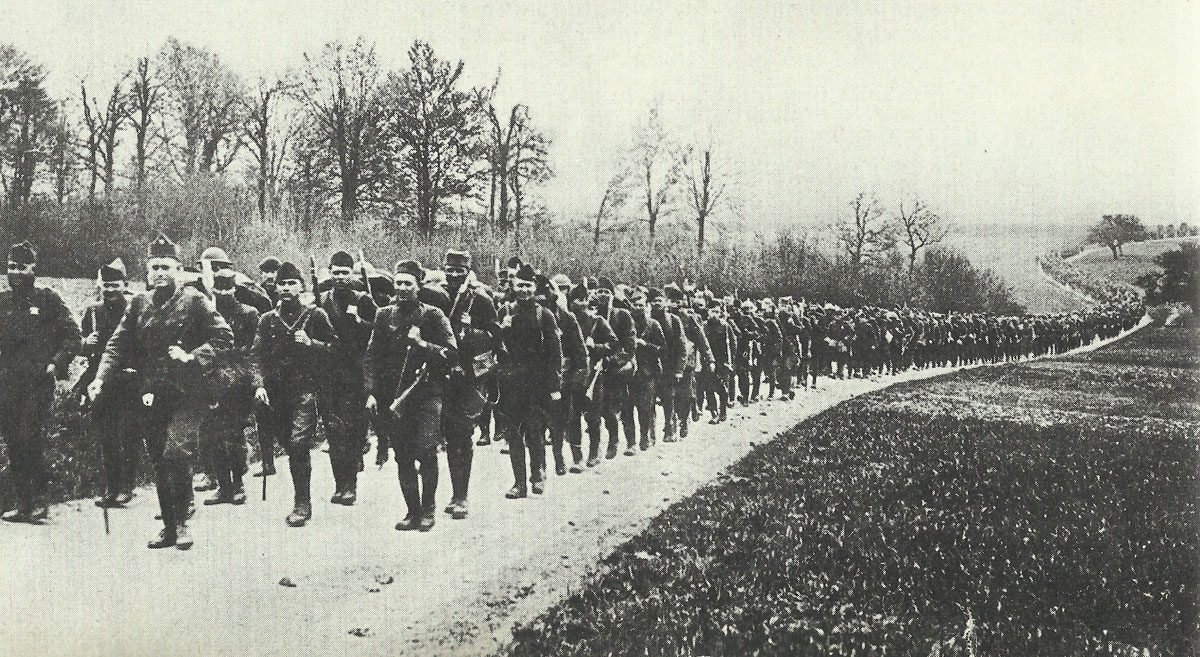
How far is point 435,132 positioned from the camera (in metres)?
10.6

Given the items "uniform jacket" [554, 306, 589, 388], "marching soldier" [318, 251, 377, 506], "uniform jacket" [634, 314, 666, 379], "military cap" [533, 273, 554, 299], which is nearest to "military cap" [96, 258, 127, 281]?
"marching soldier" [318, 251, 377, 506]

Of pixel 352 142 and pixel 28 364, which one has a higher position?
pixel 352 142

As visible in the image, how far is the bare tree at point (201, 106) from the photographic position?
7.12 meters

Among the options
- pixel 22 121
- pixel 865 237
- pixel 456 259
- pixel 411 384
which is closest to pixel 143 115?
pixel 22 121

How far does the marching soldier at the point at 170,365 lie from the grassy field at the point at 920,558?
276 centimetres

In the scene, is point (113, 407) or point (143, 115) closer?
point (113, 407)

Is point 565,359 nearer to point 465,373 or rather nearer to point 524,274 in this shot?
point 524,274

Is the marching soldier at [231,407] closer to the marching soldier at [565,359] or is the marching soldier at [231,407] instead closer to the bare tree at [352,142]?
the bare tree at [352,142]

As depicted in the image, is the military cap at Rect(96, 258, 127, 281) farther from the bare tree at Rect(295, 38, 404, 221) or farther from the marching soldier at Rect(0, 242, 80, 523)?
the bare tree at Rect(295, 38, 404, 221)

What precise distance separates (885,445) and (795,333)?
9630mm

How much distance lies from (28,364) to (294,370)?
6.31 feet

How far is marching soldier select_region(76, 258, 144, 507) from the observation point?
6.12 m

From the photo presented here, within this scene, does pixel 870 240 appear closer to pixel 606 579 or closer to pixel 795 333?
pixel 795 333

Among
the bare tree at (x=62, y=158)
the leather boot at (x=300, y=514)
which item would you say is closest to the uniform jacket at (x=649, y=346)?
the leather boot at (x=300, y=514)
